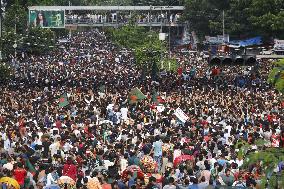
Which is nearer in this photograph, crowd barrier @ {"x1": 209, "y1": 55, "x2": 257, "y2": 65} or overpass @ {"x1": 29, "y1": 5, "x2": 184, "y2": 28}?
crowd barrier @ {"x1": 209, "y1": 55, "x2": 257, "y2": 65}

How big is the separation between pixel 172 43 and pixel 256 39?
3080 centimetres

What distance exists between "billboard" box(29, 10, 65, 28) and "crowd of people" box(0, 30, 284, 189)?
20.0 m

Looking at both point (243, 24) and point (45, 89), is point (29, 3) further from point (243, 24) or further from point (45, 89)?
point (45, 89)

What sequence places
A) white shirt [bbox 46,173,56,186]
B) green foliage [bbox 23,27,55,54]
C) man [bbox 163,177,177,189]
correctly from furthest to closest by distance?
green foliage [bbox 23,27,55,54]
white shirt [bbox 46,173,56,186]
man [bbox 163,177,177,189]

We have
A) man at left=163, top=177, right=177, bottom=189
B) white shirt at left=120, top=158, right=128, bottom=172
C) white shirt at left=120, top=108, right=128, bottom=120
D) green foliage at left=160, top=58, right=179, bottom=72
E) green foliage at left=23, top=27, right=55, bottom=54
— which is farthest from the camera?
green foliage at left=23, top=27, right=55, bottom=54

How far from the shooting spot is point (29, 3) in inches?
2697

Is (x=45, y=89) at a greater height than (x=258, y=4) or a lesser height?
lesser

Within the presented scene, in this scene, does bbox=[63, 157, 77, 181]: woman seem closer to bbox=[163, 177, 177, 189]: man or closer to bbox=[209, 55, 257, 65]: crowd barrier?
bbox=[163, 177, 177, 189]: man

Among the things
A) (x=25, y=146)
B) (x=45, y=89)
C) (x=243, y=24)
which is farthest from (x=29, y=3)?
(x=25, y=146)

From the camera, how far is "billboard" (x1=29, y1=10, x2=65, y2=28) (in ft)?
179

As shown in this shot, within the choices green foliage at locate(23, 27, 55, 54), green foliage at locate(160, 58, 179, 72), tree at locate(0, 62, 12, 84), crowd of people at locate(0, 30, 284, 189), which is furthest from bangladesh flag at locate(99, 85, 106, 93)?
green foliage at locate(23, 27, 55, 54)

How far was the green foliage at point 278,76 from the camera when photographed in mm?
6054

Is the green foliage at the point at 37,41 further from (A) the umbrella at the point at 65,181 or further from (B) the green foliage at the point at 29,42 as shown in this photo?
(A) the umbrella at the point at 65,181

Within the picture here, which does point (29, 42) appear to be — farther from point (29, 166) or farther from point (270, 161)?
point (270, 161)
